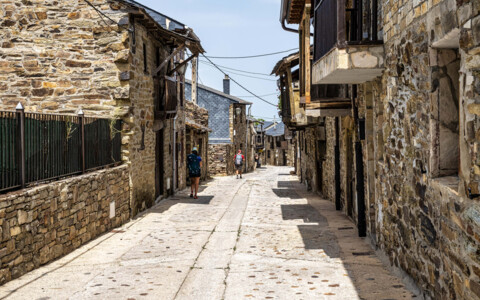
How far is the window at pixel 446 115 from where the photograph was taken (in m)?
4.60

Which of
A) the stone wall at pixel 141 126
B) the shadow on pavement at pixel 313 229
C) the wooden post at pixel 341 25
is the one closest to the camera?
the wooden post at pixel 341 25

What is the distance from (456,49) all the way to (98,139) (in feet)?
23.2

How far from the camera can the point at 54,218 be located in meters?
7.20

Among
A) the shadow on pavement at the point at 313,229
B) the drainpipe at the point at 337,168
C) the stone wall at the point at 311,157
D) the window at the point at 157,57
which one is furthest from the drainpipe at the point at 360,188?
the stone wall at the point at 311,157

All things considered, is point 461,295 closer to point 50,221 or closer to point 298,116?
point 50,221

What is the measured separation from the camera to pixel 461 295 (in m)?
3.83

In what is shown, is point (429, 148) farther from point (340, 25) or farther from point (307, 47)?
point (307, 47)

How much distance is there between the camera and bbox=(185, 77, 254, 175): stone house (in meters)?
32.4

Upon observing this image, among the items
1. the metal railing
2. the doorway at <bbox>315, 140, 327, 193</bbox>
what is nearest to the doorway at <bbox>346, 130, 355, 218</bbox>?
the doorway at <bbox>315, 140, 327, 193</bbox>

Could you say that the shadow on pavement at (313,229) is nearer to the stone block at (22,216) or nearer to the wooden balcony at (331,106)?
the wooden balcony at (331,106)

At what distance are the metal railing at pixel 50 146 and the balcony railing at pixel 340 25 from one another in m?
4.34

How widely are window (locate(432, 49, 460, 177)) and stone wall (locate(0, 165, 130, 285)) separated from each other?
4.68m

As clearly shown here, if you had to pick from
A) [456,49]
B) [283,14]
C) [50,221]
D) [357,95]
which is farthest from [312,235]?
[283,14]

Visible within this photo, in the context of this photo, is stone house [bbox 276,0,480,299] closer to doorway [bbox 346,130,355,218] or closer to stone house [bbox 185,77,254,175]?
doorway [bbox 346,130,355,218]
